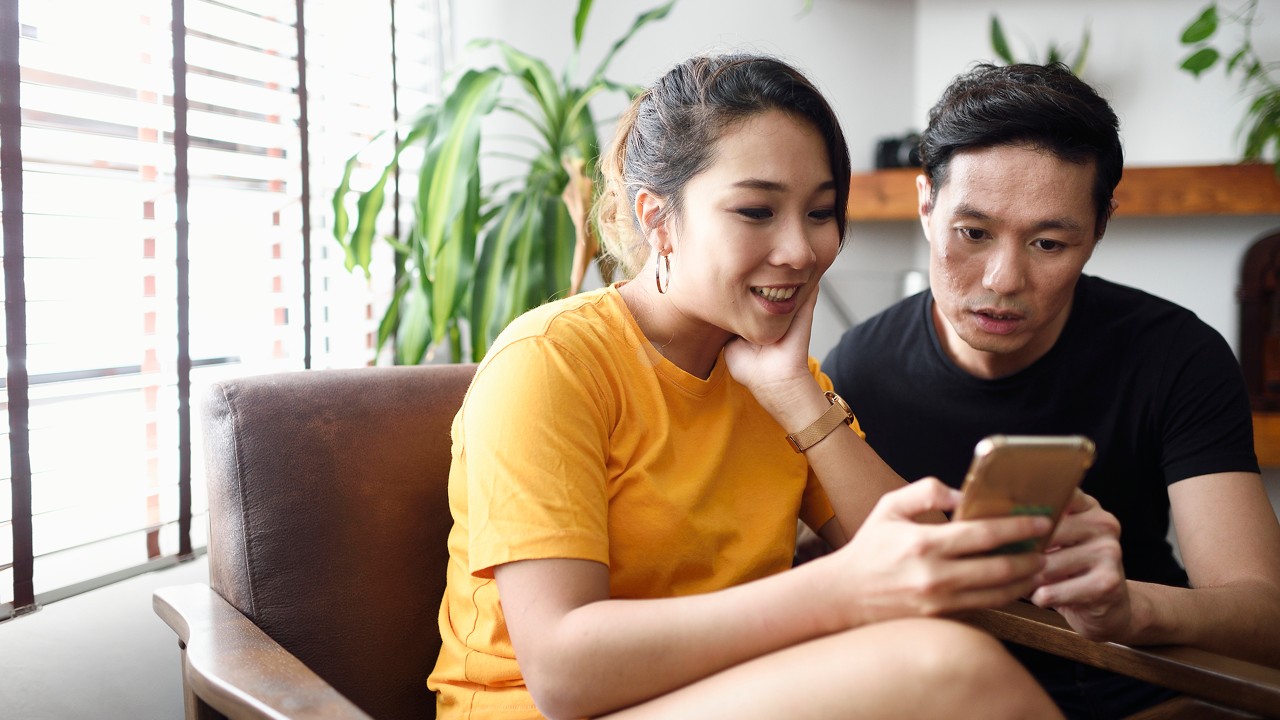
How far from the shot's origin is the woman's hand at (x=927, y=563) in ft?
2.52

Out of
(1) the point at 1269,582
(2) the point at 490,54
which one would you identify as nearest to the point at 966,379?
(1) the point at 1269,582

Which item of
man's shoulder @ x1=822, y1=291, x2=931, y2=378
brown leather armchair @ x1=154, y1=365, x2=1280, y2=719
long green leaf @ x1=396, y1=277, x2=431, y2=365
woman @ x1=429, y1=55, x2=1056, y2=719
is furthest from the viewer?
long green leaf @ x1=396, y1=277, x2=431, y2=365

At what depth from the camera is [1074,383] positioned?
143 centimetres

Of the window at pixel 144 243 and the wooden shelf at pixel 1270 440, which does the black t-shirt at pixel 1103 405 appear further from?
the wooden shelf at pixel 1270 440

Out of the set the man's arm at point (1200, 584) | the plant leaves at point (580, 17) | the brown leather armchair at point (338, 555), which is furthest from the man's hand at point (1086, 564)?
the plant leaves at point (580, 17)

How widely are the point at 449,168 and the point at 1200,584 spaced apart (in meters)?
1.48

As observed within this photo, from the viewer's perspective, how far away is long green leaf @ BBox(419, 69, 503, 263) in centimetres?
191

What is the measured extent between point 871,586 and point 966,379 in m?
0.75

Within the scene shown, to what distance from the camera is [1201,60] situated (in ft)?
9.16

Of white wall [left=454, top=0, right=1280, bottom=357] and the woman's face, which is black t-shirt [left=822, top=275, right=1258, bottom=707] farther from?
white wall [left=454, top=0, right=1280, bottom=357]

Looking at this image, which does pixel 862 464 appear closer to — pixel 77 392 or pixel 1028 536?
pixel 1028 536

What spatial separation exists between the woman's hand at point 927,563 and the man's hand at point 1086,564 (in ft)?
0.51

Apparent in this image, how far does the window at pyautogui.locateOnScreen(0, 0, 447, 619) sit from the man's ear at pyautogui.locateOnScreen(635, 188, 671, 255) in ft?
1.95

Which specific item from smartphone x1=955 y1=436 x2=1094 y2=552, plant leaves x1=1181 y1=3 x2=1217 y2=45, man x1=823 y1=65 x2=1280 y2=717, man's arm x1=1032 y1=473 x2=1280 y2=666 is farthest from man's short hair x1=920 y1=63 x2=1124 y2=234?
plant leaves x1=1181 y1=3 x2=1217 y2=45
